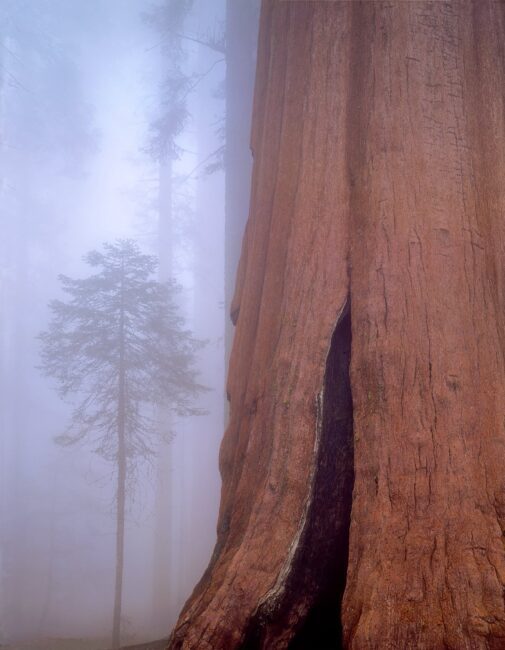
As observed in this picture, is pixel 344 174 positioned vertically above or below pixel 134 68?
below

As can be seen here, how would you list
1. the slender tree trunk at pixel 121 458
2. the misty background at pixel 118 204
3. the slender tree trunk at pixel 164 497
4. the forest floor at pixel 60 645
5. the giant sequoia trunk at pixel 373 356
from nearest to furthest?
the giant sequoia trunk at pixel 373 356 → the forest floor at pixel 60 645 → the slender tree trunk at pixel 121 458 → the misty background at pixel 118 204 → the slender tree trunk at pixel 164 497

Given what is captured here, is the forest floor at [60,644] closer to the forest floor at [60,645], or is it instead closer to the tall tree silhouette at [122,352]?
the forest floor at [60,645]

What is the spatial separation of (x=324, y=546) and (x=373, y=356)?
25.3 inches

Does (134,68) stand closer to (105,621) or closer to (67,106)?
(67,106)

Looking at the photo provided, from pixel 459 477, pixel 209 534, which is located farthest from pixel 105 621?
pixel 459 477

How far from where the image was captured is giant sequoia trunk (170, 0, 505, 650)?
1292 millimetres

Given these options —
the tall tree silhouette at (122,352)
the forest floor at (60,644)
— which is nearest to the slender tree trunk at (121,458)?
the tall tree silhouette at (122,352)

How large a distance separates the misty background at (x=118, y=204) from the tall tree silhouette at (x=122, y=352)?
19cm

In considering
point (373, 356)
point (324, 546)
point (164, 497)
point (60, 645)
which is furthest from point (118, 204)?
point (60, 645)

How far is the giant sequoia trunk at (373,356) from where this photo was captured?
4.24 ft

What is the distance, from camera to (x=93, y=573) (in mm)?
7125

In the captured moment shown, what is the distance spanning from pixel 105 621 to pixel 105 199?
5701 mm

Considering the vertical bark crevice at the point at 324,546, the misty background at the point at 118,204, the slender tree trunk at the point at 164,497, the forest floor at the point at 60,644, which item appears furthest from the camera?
the slender tree trunk at the point at 164,497

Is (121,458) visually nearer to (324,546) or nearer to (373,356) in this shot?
(324,546)
